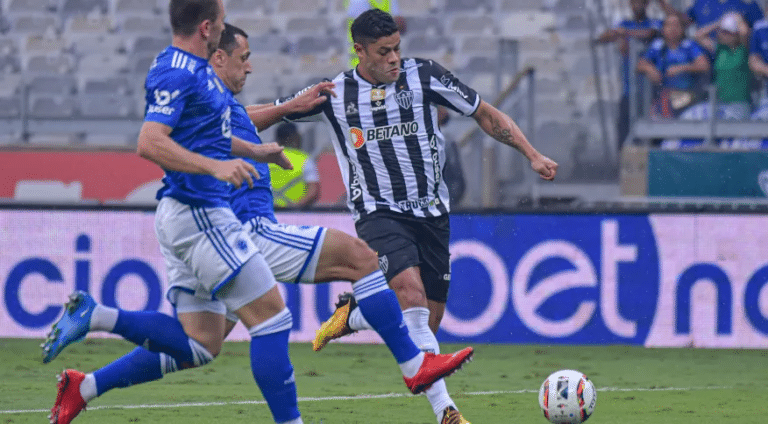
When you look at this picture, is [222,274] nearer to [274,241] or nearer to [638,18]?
[274,241]

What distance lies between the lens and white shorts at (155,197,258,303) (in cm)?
480

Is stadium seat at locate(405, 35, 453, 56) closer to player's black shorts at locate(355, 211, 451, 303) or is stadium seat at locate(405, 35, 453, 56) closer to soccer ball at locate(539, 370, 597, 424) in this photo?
player's black shorts at locate(355, 211, 451, 303)

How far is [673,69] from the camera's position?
494 inches

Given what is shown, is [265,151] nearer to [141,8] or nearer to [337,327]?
[337,327]

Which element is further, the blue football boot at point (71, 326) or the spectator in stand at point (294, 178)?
the spectator in stand at point (294, 178)

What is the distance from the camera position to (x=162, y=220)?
493 cm

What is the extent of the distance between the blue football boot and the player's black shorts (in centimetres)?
158

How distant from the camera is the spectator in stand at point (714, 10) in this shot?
12.8 meters

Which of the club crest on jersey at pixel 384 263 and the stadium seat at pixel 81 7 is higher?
the stadium seat at pixel 81 7

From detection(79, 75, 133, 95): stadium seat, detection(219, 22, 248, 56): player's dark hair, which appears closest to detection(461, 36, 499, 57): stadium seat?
detection(79, 75, 133, 95): stadium seat

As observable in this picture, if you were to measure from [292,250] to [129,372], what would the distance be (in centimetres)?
90

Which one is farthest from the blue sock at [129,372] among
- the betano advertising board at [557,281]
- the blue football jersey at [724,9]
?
the blue football jersey at [724,9]

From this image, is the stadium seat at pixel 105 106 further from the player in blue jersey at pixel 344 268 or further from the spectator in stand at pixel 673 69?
the player in blue jersey at pixel 344 268

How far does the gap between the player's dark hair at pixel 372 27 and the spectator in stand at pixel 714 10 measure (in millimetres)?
7375
